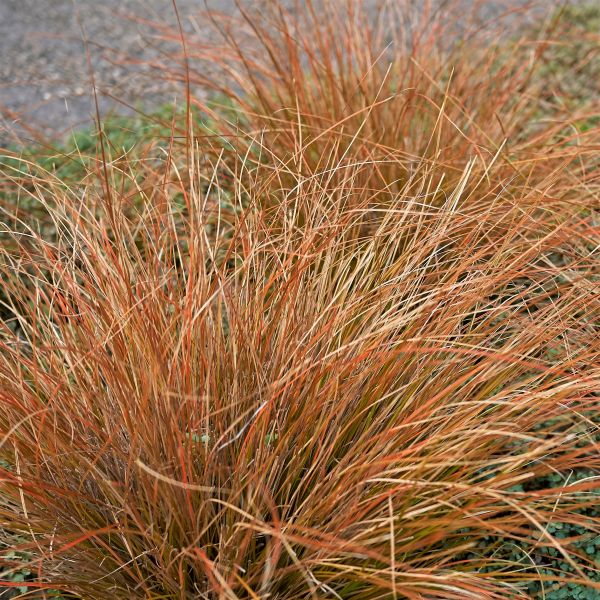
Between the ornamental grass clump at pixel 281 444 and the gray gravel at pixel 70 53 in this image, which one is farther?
the gray gravel at pixel 70 53

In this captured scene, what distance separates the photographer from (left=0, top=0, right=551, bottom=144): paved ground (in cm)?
468

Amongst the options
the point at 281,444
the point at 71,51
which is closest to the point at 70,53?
the point at 71,51

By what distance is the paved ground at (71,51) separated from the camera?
4.68 metres

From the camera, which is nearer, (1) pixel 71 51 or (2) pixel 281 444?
(2) pixel 281 444

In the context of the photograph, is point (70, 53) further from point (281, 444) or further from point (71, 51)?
point (281, 444)

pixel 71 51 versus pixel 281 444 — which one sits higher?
pixel 71 51

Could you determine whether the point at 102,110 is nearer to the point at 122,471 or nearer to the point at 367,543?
the point at 122,471

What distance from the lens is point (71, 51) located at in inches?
212

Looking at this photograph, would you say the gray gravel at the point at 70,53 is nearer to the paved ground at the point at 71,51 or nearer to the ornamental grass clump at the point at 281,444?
the paved ground at the point at 71,51

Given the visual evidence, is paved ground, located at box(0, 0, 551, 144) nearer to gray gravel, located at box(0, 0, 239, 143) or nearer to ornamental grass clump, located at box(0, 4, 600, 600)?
gray gravel, located at box(0, 0, 239, 143)

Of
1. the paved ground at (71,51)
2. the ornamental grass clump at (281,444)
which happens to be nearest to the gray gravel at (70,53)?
the paved ground at (71,51)

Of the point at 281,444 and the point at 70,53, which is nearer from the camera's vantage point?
the point at 281,444

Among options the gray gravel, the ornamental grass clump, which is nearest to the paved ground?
the gray gravel

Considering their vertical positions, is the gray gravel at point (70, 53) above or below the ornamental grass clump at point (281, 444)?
above
